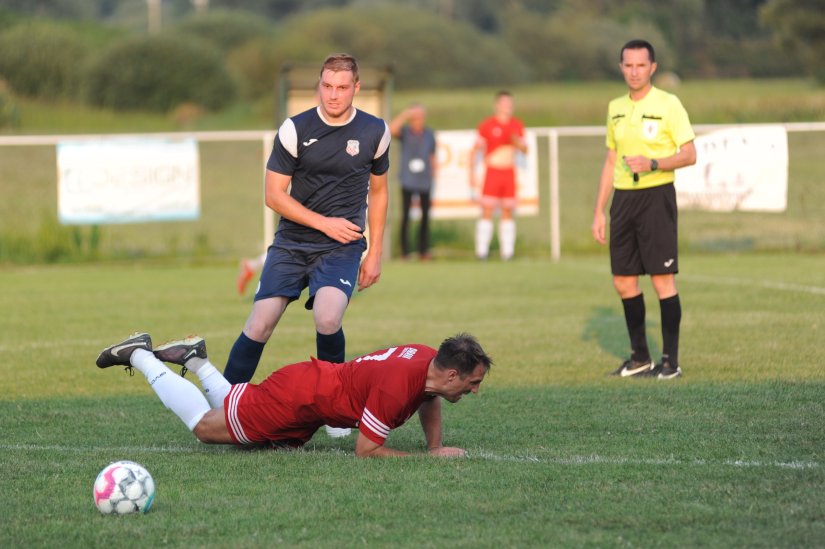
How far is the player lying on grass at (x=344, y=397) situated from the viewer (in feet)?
20.1

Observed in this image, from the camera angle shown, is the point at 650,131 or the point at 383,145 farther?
the point at 650,131

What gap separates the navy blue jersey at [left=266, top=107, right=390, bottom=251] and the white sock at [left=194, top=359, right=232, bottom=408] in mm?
859

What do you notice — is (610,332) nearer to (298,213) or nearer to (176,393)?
(298,213)

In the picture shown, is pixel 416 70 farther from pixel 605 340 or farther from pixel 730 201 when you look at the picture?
pixel 605 340

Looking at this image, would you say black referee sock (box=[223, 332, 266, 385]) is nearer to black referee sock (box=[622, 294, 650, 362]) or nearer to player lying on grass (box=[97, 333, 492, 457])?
player lying on grass (box=[97, 333, 492, 457])

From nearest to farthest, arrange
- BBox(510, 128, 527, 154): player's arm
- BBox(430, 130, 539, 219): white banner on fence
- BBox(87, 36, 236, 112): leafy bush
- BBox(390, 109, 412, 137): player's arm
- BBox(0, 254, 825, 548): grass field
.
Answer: BBox(0, 254, 825, 548): grass field
BBox(510, 128, 527, 154): player's arm
BBox(390, 109, 412, 137): player's arm
BBox(430, 130, 539, 219): white banner on fence
BBox(87, 36, 236, 112): leafy bush

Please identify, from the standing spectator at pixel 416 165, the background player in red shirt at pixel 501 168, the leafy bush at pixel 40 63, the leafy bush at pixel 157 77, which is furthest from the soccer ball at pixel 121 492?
the leafy bush at pixel 40 63

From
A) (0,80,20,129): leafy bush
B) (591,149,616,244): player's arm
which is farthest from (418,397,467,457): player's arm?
(0,80,20,129): leafy bush

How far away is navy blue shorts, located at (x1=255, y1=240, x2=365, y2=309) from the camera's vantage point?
7223mm

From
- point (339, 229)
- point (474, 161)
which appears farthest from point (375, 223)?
point (474, 161)

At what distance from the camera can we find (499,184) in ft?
60.0

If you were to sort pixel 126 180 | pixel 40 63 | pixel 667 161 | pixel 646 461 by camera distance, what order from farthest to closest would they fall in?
pixel 40 63 → pixel 126 180 → pixel 667 161 → pixel 646 461

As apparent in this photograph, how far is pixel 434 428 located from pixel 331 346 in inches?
37.9

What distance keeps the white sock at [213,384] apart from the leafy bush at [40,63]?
47.0 metres
